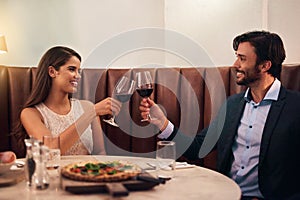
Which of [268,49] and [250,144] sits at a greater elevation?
[268,49]

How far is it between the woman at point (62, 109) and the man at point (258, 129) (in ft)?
1.34

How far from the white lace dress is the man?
1.35 ft

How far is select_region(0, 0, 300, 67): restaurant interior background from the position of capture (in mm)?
3188

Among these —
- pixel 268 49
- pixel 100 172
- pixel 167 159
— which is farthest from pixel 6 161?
pixel 268 49

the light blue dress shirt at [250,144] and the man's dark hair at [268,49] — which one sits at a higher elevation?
the man's dark hair at [268,49]

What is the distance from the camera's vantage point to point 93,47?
379 centimetres

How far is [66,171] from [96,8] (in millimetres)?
2670

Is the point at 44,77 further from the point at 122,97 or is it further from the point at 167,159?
the point at 167,159

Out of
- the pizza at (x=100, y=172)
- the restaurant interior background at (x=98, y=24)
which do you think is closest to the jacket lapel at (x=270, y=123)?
the pizza at (x=100, y=172)

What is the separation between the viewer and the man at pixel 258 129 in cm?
195

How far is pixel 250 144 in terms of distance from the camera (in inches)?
81.0

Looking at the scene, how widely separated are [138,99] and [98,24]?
140 centimetres

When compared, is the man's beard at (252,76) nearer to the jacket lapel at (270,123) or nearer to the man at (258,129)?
the man at (258,129)

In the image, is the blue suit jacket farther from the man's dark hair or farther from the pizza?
the pizza
